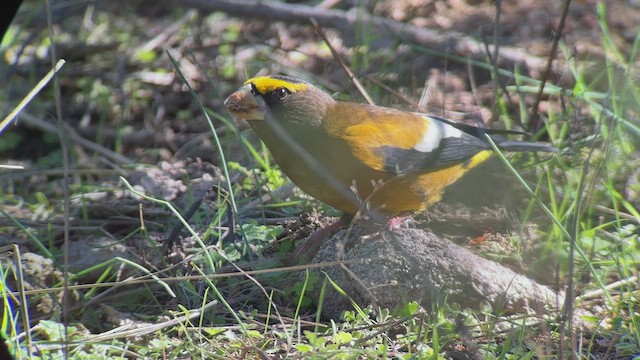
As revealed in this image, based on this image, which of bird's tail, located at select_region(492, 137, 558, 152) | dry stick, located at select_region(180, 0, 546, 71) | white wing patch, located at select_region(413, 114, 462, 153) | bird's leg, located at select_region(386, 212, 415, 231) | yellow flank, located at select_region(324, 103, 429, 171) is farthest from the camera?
dry stick, located at select_region(180, 0, 546, 71)

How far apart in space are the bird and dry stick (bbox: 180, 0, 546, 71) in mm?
1897

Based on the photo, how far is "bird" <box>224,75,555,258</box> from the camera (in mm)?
3699

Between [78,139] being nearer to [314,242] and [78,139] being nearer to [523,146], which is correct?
[314,242]

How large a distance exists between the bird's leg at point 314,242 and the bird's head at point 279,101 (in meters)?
0.50

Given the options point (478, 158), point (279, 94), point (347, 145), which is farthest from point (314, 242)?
point (478, 158)

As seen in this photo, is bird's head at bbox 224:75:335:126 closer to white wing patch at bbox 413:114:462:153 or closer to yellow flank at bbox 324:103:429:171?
yellow flank at bbox 324:103:429:171

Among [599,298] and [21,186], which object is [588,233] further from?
[21,186]

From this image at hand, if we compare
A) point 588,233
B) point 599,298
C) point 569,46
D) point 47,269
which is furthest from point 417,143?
point 569,46

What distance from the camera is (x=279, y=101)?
3.84m

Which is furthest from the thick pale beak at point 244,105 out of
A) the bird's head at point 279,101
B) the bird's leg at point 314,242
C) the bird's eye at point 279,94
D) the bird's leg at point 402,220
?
the bird's leg at point 402,220

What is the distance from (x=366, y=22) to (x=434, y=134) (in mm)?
2139

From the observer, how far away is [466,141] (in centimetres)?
443

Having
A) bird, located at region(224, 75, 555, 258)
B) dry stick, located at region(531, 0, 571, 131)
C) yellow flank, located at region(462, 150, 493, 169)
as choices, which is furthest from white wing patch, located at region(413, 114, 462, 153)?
dry stick, located at region(531, 0, 571, 131)

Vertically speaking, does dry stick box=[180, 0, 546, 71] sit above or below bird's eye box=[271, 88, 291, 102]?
below
